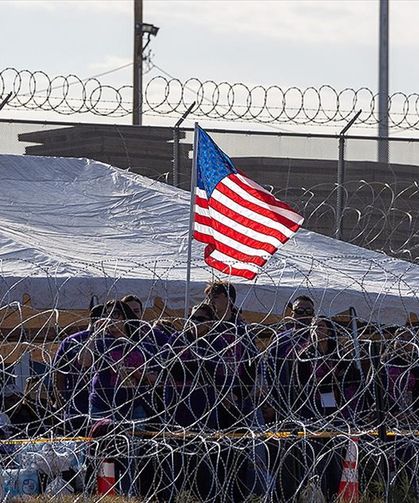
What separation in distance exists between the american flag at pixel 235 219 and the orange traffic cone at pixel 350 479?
1785 mm

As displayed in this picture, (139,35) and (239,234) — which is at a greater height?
(139,35)

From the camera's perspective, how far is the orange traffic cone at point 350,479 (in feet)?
27.7

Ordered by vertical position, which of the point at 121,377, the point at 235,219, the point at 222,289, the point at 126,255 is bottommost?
the point at 121,377

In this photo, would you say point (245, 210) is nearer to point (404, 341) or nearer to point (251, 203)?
point (251, 203)

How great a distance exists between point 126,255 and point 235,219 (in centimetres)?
124

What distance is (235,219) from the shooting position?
10484mm

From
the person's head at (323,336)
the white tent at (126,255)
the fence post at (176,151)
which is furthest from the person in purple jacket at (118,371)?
the fence post at (176,151)

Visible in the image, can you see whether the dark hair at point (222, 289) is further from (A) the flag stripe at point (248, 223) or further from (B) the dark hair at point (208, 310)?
(A) the flag stripe at point (248, 223)

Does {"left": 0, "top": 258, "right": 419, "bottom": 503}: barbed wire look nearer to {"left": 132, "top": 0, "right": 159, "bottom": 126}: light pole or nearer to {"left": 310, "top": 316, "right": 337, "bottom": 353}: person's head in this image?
{"left": 310, "top": 316, "right": 337, "bottom": 353}: person's head

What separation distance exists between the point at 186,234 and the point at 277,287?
4.44 ft

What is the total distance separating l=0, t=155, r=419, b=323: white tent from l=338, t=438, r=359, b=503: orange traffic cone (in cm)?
142

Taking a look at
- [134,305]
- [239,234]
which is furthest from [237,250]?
[134,305]

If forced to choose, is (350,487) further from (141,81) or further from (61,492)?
(141,81)

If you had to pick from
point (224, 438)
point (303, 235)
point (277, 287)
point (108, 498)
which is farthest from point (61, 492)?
point (303, 235)
